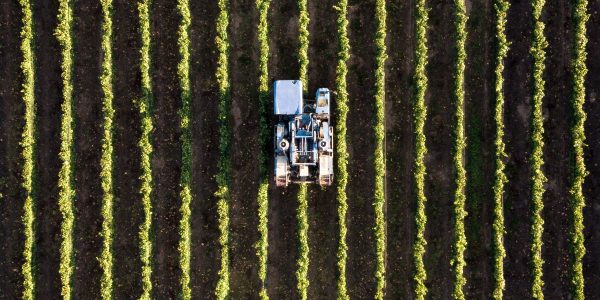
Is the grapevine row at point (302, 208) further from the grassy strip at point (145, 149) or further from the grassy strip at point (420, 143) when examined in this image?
the grassy strip at point (145, 149)

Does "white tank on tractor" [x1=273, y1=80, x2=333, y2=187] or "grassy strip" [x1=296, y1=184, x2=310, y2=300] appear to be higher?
"white tank on tractor" [x1=273, y1=80, x2=333, y2=187]

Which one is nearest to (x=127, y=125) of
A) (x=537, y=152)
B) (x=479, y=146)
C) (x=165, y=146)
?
(x=165, y=146)

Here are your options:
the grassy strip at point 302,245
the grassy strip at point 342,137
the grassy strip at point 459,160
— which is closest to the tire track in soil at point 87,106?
the grassy strip at point 302,245

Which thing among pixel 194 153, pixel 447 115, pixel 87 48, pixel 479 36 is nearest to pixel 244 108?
pixel 194 153

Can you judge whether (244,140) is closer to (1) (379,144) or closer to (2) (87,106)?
(1) (379,144)

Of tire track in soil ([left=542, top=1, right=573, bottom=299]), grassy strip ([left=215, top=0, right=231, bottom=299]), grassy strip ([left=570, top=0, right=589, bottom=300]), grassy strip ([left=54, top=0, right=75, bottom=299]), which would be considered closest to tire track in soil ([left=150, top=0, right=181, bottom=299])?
grassy strip ([left=215, top=0, right=231, bottom=299])

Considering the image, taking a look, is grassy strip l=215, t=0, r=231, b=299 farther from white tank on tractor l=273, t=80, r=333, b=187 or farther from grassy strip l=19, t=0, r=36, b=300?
grassy strip l=19, t=0, r=36, b=300

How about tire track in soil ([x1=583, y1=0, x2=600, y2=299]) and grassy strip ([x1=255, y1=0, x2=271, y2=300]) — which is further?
tire track in soil ([x1=583, y1=0, x2=600, y2=299])

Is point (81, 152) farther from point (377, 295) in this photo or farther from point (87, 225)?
point (377, 295)
